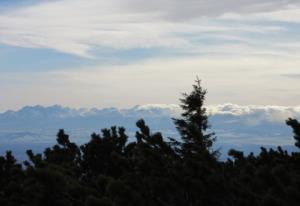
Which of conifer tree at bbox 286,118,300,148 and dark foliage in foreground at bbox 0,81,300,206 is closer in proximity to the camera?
dark foliage in foreground at bbox 0,81,300,206

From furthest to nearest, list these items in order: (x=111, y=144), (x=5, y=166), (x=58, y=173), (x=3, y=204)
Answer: (x=5, y=166) → (x=111, y=144) → (x=3, y=204) → (x=58, y=173)

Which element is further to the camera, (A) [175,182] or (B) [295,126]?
(A) [175,182]

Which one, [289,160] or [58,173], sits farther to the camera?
[289,160]

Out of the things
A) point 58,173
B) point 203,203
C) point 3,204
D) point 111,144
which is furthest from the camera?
point 111,144

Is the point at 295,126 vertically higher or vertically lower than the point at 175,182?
higher

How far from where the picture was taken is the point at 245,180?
13008mm

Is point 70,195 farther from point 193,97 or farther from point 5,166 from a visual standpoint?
point 5,166

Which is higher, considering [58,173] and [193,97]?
[193,97]

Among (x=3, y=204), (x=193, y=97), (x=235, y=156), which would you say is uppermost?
(x=193, y=97)

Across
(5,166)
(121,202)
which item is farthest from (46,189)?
(5,166)

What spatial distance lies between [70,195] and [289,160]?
198 inches

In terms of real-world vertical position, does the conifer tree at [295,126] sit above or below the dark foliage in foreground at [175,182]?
above

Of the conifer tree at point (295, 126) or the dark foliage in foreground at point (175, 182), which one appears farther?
the conifer tree at point (295, 126)

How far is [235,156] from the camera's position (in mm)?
13164
